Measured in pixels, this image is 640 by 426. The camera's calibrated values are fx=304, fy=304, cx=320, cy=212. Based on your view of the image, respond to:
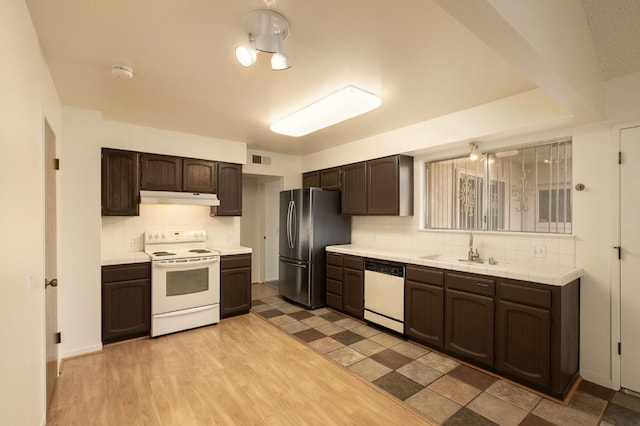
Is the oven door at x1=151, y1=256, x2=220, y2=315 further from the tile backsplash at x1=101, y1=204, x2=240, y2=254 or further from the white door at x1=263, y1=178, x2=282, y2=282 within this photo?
the white door at x1=263, y1=178, x2=282, y2=282

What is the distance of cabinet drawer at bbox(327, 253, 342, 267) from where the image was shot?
172 inches

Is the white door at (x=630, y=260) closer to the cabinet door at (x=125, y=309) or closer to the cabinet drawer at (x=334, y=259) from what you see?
the cabinet drawer at (x=334, y=259)

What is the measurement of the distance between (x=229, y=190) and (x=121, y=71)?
231 cm

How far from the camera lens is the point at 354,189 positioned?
Result: 451cm

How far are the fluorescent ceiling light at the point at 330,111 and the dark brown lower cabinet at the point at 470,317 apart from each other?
185 centimetres

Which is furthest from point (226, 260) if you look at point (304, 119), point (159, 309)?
point (304, 119)

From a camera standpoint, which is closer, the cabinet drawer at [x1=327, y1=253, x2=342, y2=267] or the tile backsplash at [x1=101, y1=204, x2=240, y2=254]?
the tile backsplash at [x1=101, y1=204, x2=240, y2=254]

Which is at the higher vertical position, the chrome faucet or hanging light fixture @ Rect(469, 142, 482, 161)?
hanging light fixture @ Rect(469, 142, 482, 161)

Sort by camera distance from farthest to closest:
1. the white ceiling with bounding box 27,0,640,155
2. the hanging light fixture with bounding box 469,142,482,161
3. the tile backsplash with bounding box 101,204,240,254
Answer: the tile backsplash with bounding box 101,204,240,254
the hanging light fixture with bounding box 469,142,482,161
the white ceiling with bounding box 27,0,640,155

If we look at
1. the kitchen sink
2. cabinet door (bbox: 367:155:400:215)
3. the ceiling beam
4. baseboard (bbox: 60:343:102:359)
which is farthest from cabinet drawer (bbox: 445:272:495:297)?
baseboard (bbox: 60:343:102:359)

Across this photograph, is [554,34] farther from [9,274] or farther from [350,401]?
[9,274]

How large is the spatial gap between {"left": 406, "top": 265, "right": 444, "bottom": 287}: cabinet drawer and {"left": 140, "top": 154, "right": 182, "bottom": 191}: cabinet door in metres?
3.10

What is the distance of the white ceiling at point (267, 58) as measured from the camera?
5.49 ft

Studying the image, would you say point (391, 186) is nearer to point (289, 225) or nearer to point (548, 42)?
point (289, 225)
